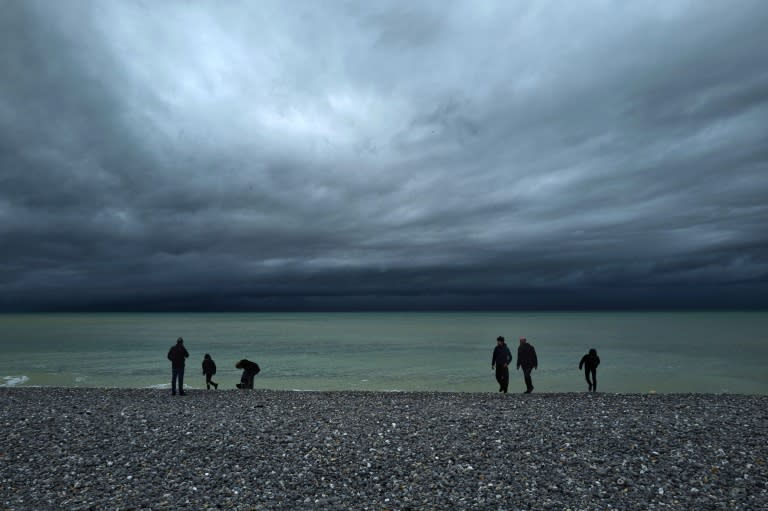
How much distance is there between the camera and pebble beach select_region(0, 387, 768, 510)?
34.0 ft

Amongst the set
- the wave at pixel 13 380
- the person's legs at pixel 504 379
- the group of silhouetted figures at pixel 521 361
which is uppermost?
the group of silhouetted figures at pixel 521 361

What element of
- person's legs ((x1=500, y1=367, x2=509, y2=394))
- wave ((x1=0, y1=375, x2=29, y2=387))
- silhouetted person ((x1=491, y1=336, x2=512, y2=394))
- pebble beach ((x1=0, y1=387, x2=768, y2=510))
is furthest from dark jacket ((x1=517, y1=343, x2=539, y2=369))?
wave ((x1=0, y1=375, x2=29, y2=387))

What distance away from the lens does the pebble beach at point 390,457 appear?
10.4 m

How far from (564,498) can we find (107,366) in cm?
5464

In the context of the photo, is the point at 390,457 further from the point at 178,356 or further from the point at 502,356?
the point at 178,356

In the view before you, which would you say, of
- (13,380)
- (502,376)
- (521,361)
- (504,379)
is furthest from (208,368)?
(13,380)

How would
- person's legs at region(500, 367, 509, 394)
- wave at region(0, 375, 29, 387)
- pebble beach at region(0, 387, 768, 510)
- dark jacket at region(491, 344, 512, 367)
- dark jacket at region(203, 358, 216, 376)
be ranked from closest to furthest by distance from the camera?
pebble beach at region(0, 387, 768, 510) < dark jacket at region(491, 344, 512, 367) < person's legs at region(500, 367, 509, 394) < dark jacket at region(203, 358, 216, 376) < wave at region(0, 375, 29, 387)

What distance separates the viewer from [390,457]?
12.8 m

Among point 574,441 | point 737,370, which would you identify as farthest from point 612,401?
point 737,370

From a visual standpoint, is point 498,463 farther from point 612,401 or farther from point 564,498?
point 612,401

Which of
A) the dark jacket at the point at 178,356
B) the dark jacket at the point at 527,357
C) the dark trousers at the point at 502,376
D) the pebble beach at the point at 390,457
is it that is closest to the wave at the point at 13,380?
the pebble beach at the point at 390,457

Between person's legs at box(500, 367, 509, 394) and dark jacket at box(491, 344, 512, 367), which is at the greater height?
dark jacket at box(491, 344, 512, 367)

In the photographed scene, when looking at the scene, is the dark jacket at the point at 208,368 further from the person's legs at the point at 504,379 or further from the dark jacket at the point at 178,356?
the person's legs at the point at 504,379

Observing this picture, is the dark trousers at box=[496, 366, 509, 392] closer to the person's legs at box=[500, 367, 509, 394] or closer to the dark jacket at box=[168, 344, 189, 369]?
the person's legs at box=[500, 367, 509, 394]
